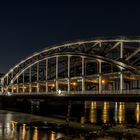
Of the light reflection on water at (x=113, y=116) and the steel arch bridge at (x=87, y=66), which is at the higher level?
the steel arch bridge at (x=87, y=66)

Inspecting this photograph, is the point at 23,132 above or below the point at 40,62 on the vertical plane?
below

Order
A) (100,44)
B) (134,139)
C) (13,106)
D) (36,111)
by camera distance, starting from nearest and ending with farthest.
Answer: (134,139) → (100,44) → (36,111) → (13,106)

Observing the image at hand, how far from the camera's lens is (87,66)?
113 m

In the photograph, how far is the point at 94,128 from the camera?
65562 mm

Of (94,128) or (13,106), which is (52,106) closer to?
(13,106)

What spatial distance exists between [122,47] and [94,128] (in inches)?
1056

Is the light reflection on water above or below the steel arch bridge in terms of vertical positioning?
below

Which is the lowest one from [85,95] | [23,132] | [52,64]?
[23,132]

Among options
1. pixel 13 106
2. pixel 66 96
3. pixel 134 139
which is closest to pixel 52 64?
pixel 13 106

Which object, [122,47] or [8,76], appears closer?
[122,47]

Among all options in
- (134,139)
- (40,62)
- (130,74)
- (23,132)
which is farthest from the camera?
(40,62)

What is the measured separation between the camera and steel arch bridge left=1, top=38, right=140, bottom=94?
85.8 meters

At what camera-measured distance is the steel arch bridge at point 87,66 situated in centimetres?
8581

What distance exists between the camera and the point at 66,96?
313 ft
